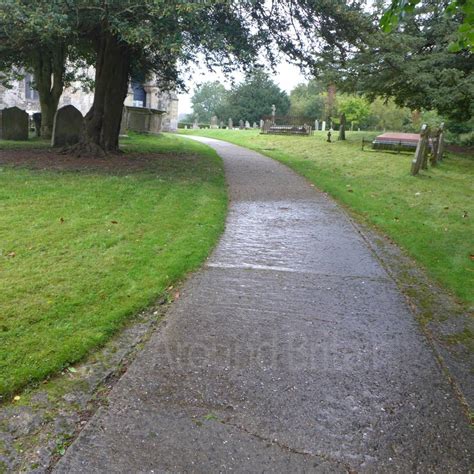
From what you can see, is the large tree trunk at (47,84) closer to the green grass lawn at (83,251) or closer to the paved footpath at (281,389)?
the green grass lawn at (83,251)

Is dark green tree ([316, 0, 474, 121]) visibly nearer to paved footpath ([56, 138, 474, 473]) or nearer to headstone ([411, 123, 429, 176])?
headstone ([411, 123, 429, 176])

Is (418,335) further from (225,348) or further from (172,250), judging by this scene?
(172,250)

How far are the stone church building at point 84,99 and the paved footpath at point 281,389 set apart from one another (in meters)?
33.2

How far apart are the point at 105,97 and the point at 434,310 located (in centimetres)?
1253

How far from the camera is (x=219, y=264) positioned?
18.5 feet

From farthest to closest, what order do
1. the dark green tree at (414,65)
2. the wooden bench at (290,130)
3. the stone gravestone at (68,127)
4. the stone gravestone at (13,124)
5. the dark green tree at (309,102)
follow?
→ the dark green tree at (309,102)
the wooden bench at (290,130)
the stone gravestone at (13,124)
the dark green tree at (414,65)
the stone gravestone at (68,127)

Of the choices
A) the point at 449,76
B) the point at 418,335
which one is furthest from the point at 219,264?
the point at 449,76

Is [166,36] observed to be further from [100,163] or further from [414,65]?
[414,65]

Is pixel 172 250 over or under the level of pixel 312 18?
under

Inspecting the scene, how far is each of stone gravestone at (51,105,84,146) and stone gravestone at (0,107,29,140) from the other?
408cm

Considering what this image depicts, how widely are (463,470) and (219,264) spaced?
354cm

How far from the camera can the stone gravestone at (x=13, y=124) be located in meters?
18.9

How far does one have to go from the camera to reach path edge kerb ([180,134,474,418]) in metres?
3.45

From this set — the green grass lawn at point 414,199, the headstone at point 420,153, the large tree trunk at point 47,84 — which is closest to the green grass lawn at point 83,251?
the green grass lawn at point 414,199
